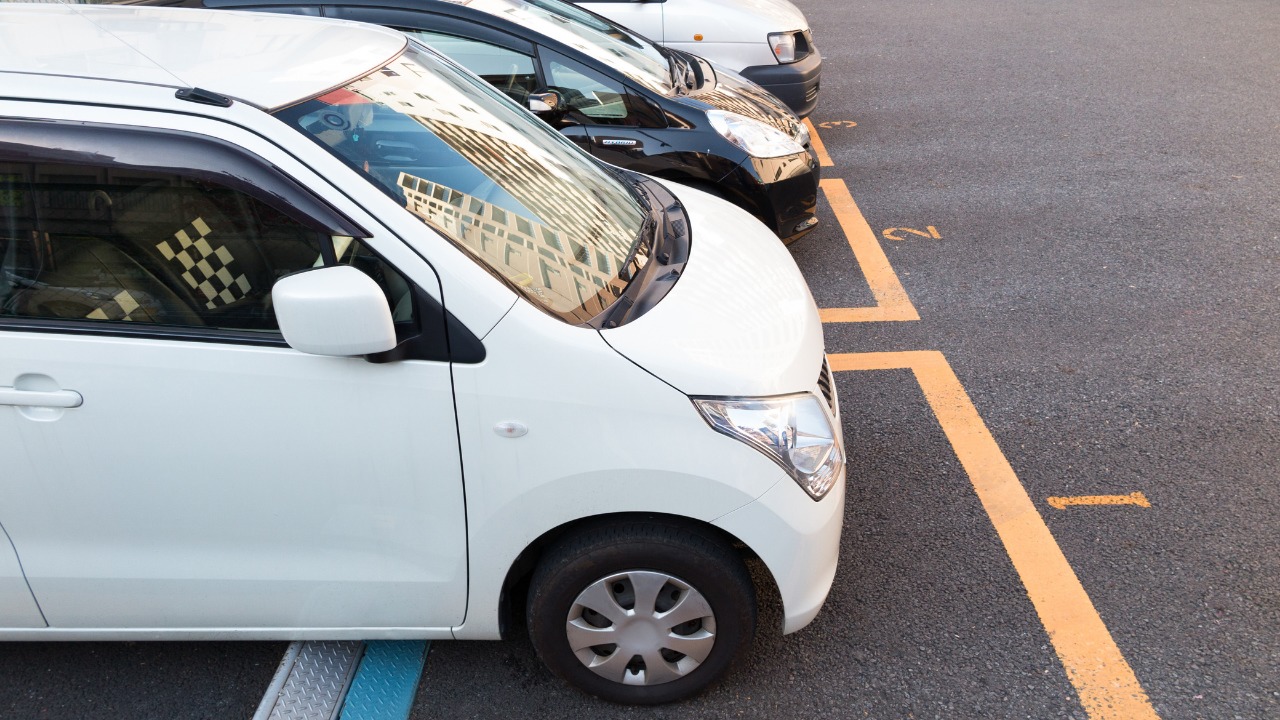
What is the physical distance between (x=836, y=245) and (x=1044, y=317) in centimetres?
143

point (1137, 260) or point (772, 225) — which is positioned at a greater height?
point (772, 225)

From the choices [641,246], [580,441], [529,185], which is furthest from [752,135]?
[580,441]

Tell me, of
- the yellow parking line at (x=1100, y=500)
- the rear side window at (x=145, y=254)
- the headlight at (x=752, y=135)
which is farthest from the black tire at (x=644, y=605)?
the headlight at (x=752, y=135)

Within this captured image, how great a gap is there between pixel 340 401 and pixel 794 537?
3.84 ft

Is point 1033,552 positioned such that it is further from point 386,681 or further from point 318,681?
point 318,681

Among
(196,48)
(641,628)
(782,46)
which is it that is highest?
(196,48)

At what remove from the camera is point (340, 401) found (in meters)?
2.26

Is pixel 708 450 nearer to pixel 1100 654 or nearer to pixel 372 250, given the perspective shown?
pixel 372 250

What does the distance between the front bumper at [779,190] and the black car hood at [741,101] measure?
0.90ft

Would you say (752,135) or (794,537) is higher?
(752,135)

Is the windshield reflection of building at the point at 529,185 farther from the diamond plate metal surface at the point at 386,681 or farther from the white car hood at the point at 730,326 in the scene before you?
the diamond plate metal surface at the point at 386,681

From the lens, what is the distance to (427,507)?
2381 mm

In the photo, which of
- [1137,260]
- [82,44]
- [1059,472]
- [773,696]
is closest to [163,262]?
[82,44]

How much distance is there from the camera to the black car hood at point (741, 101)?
5156 mm
